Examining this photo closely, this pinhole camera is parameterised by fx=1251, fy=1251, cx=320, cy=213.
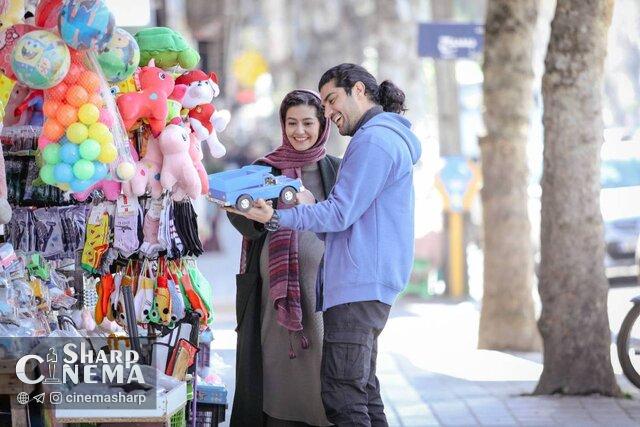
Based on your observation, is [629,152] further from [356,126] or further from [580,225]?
[356,126]

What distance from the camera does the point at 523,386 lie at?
947 centimetres

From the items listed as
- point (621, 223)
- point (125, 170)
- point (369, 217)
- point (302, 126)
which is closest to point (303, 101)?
point (302, 126)

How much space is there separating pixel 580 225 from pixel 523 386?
148cm

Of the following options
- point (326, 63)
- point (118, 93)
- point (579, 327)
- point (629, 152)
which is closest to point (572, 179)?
point (579, 327)

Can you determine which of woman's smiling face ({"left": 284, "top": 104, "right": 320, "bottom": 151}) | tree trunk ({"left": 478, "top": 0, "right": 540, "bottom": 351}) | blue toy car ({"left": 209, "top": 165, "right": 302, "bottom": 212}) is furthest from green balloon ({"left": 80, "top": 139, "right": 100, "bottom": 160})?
tree trunk ({"left": 478, "top": 0, "right": 540, "bottom": 351})

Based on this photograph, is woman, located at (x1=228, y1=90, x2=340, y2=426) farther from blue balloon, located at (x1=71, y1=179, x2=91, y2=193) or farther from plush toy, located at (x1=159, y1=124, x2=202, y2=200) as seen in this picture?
blue balloon, located at (x1=71, y1=179, x2=91, y2=193)

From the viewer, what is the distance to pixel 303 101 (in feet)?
20.8

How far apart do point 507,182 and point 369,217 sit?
6435mm

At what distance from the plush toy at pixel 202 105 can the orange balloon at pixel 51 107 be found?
0.92m

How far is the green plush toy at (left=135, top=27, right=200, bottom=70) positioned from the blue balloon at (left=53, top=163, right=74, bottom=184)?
0.99 meters

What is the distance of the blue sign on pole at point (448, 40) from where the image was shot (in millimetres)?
14359

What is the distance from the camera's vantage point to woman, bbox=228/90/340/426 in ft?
20.8

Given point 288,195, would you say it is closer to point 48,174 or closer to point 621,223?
point 48,174

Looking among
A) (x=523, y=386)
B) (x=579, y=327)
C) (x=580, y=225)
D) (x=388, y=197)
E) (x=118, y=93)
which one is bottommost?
(x=523, y=386)
